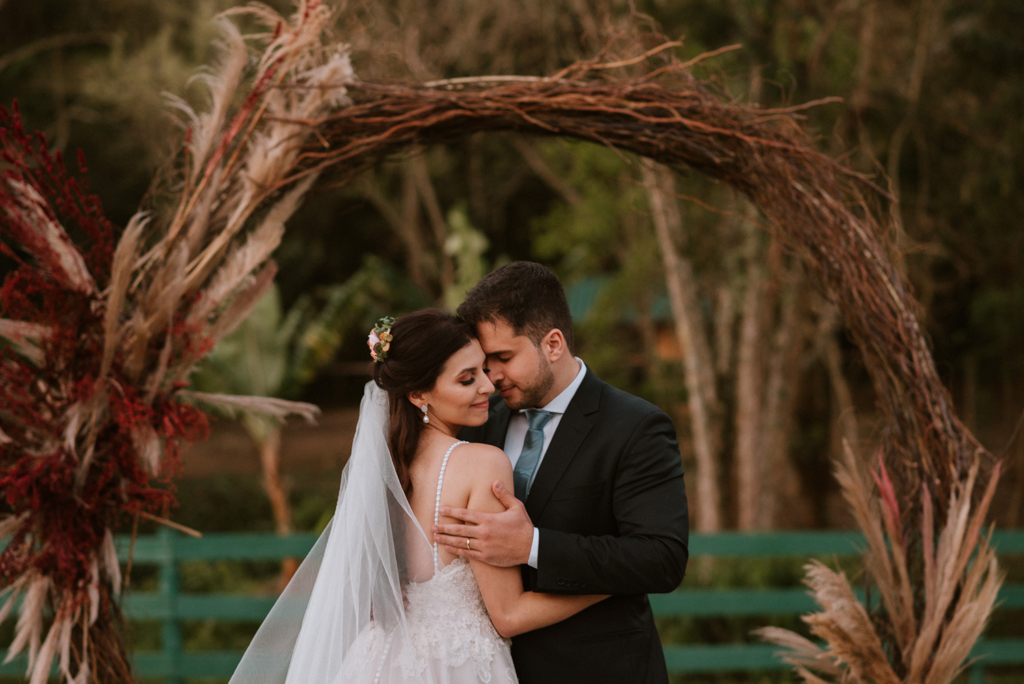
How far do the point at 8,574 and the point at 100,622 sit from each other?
0.37 meters

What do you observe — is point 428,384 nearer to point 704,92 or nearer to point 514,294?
point 514,294

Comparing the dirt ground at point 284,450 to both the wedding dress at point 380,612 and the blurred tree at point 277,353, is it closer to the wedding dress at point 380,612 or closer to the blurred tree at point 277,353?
the blurred tree at point 277,353

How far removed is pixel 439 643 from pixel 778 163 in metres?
2.26

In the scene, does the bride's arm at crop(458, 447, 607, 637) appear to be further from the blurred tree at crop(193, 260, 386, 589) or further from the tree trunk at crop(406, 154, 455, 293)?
the tree trunk at crop(406, 154, 455, 293)

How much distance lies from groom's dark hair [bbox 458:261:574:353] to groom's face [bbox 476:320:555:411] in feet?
0.09

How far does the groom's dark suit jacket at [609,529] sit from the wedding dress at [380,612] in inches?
8.0

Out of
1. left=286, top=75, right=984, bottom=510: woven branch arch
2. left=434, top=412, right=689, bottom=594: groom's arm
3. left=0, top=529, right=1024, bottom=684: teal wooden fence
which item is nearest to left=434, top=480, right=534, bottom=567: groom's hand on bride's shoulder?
left=434, top=412, right=689, bottom=594: groom's arm

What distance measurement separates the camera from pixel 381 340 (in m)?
2.71

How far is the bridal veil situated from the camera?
2566 millimetres

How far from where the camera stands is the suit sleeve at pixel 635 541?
2.57 meters

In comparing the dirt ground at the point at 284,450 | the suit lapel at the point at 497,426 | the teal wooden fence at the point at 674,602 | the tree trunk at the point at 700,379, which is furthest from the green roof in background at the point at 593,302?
the suit lapel at the point at 497,426

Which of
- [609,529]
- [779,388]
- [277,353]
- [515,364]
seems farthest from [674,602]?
[277,353]

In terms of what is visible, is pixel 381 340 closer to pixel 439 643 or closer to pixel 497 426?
pixel 497 426

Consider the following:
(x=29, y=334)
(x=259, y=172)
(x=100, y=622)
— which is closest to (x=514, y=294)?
(x=259, y=172)
